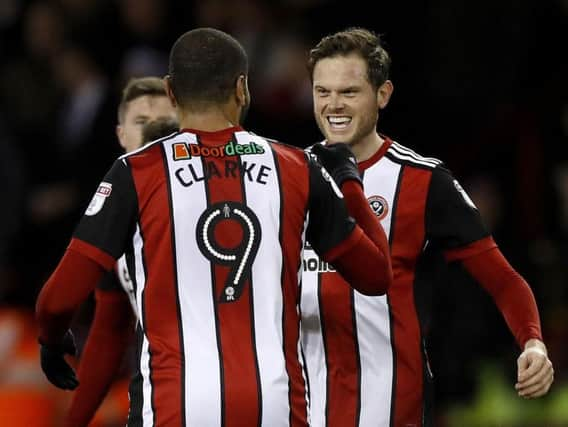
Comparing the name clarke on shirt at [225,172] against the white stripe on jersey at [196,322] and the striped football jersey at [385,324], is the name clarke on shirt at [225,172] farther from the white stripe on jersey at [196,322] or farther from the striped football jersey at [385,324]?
the striped football jersey at [385,324]

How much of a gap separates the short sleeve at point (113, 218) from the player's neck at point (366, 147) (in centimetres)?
126

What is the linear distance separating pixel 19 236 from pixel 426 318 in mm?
5507

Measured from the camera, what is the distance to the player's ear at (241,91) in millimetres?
4488

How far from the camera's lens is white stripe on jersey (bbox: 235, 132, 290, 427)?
430 cm

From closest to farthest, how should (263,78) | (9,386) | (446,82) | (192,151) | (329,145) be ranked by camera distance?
1. (192,151)
2. (329,145)
3. (9,386)
4. (263,78)
5. (446,82)

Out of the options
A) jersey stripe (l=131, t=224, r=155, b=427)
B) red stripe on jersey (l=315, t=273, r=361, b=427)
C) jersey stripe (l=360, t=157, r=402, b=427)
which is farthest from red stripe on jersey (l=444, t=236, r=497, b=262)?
jersey stripe (l=131, t=224, r=155, b=427)

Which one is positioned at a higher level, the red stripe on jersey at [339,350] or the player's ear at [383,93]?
the player's ear at [383,93]

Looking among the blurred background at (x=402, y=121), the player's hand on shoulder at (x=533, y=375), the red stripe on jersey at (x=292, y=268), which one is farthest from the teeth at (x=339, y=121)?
the blurred background at (x=402, y=121)

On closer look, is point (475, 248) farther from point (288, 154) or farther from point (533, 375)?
point (288, 154)

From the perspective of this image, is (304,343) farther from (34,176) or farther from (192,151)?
(34,176)

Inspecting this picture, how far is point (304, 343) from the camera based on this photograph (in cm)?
529

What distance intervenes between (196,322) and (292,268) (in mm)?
344

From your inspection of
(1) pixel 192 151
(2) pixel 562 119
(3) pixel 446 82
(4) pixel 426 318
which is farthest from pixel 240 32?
(1) pixel 192 151

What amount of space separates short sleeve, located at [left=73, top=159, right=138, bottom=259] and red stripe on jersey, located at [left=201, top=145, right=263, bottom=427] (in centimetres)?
27
